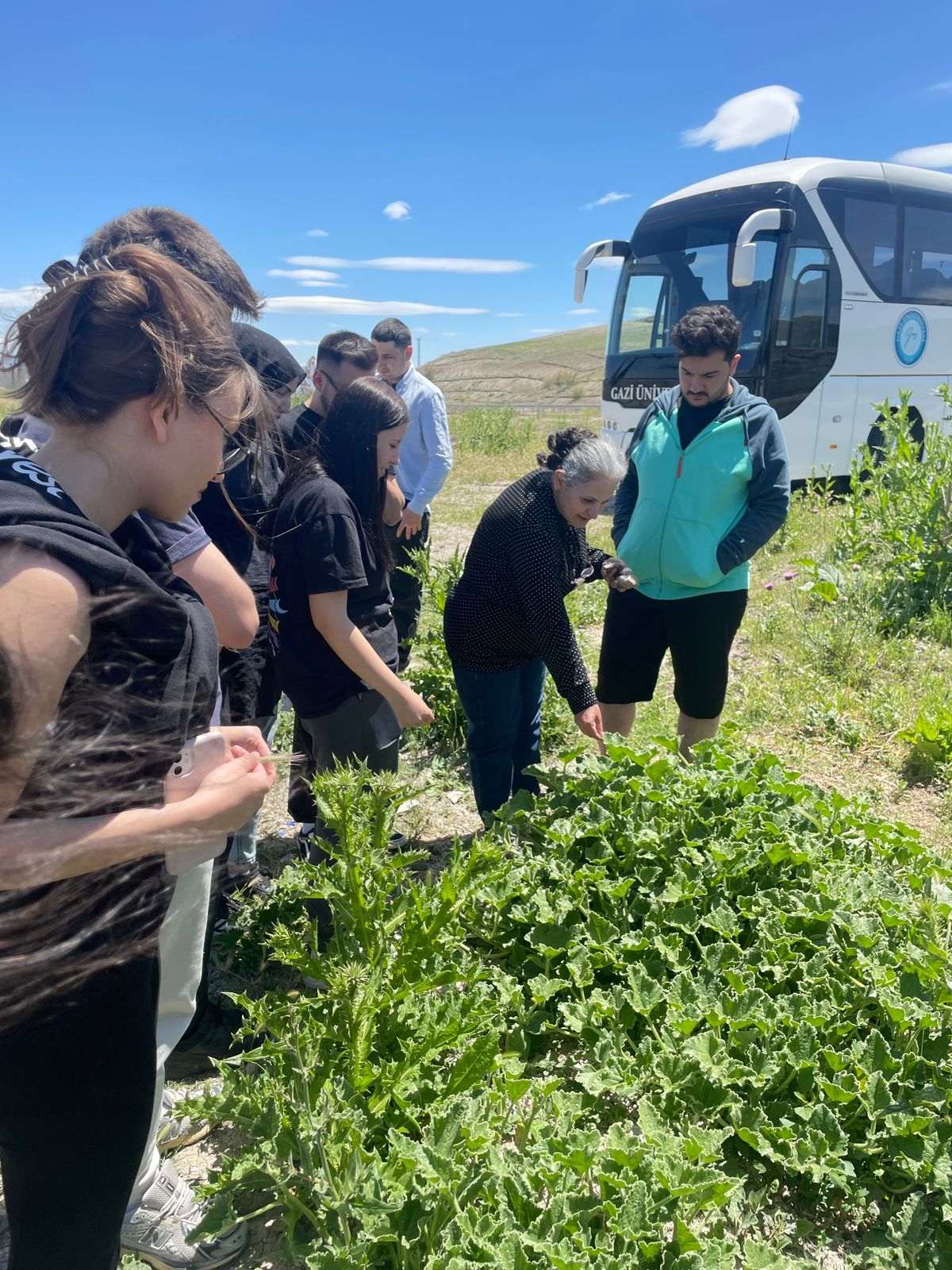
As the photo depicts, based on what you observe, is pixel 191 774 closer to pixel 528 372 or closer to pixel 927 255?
pixel 927 255

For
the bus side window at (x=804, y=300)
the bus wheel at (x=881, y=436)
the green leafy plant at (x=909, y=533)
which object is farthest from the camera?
the bus wheel at (x=881, y=436)

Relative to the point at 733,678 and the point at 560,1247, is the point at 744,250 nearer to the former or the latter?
the point at 733,678

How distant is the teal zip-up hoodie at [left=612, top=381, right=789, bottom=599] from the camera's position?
3.23 metres

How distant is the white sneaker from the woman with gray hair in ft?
5.57

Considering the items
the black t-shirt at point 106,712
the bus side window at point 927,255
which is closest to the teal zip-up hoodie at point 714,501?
the black t-shirt at point 106,712

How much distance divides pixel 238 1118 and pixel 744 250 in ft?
27.7

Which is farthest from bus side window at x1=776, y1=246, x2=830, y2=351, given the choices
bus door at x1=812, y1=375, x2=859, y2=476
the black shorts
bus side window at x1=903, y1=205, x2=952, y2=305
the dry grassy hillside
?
the dry grassy hillside

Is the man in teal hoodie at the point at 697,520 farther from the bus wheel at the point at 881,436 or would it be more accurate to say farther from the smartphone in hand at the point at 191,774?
the bus wheel at the point at 881,436

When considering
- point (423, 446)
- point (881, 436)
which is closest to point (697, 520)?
point (423, 446)

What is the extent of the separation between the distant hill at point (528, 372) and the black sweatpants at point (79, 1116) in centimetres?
4705

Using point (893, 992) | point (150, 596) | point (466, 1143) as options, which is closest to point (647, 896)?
point (893, 992)

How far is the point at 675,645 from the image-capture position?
3.42 meters

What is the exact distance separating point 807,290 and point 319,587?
8.20 metres

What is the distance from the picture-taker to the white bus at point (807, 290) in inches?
340
